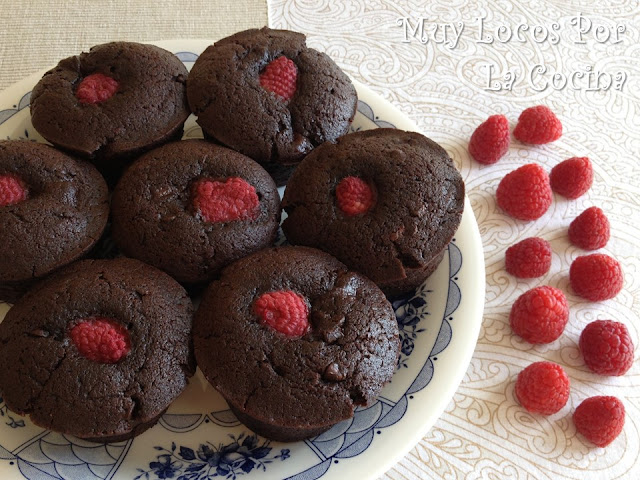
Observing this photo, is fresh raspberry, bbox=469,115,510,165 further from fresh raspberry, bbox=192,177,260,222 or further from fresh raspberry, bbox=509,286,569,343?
fresh raspberry, bbox=192,177,260,222

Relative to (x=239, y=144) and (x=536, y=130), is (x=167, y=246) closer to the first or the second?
(x=239, y=144)

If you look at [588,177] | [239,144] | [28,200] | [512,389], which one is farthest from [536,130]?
[28,200]

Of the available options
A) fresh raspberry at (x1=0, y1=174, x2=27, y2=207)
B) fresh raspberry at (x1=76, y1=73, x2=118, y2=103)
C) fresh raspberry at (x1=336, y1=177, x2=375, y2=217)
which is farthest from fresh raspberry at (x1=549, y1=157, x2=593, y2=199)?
fresh raspberry at (x1=0, y1=174, x2=27, y2=207)

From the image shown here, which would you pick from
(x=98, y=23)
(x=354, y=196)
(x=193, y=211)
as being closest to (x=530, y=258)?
(x=354, y=196)

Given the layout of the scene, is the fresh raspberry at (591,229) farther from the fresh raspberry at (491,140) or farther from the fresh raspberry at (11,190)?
the fresh raspberry at (11,190)

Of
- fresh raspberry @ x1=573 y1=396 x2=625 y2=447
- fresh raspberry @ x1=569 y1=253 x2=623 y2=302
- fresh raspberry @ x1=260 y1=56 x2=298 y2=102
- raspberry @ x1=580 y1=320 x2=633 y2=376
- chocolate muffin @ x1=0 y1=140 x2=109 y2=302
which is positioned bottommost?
fresh raspberry @ x1=573 y1=396 x2=625 y2=447

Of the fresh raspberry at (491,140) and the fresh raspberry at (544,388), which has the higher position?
the fresh raspberry at (491,140)

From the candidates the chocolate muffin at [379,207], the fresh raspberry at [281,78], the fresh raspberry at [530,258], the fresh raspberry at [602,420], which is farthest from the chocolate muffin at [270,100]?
the fresh raspberry at [602,420]
